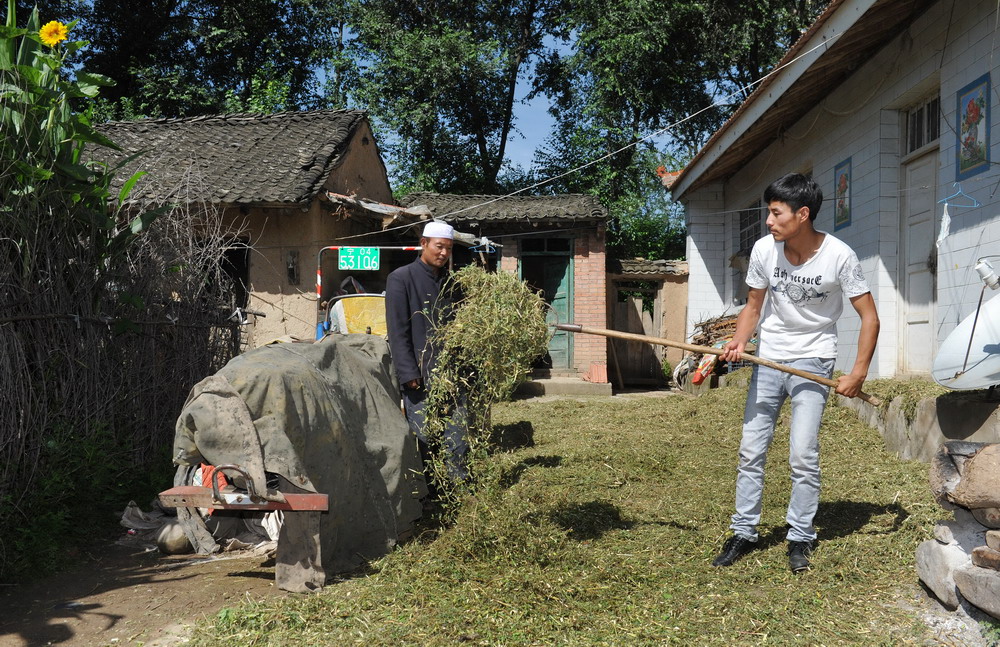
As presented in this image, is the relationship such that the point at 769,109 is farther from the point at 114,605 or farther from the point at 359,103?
the point at 359,103

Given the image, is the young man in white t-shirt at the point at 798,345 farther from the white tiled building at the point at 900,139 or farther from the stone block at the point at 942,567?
the white tiled building at the point at 900,139

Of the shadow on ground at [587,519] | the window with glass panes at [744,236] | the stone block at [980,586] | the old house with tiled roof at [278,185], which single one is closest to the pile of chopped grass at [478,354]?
the shadow on ground at [587,519]

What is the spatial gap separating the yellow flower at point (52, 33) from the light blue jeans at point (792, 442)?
450 cm

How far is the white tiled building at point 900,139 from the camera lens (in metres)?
5.83

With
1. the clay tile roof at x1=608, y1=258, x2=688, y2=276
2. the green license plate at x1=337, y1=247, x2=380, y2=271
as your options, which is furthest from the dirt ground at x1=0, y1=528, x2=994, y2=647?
the clay tile roof at x1=608, y1=258, x2=688, y2=276

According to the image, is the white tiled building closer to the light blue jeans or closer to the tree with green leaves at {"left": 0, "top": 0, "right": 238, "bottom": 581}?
the light blue jeans

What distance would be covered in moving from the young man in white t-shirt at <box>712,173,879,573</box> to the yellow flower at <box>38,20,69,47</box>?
4240mm

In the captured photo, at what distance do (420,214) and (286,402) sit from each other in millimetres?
9400

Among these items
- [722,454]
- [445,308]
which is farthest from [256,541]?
[722,454]

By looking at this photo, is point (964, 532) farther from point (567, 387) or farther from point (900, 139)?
point (567, 387)

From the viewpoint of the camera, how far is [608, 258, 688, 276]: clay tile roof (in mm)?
15094

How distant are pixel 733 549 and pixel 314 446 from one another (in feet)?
6.84

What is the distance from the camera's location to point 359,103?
20.8m

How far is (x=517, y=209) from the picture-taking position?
13477mm
